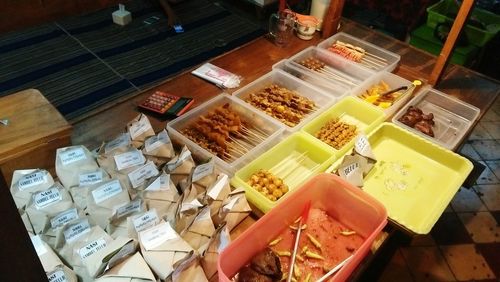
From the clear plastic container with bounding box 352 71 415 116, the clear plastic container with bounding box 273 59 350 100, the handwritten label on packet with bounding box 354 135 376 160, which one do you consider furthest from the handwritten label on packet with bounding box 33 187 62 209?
the clear plastic container with bounding box 352 71 415 116

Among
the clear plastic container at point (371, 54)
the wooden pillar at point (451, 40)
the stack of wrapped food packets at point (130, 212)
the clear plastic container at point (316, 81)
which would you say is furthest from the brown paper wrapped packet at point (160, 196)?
the wooden pillar at point (451, 40)

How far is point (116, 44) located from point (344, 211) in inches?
117

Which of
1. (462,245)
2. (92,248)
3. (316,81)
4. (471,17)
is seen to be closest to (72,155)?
(92,248)

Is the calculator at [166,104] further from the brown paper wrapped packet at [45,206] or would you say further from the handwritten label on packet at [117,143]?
the brown paper wrapped packet at [45,206]

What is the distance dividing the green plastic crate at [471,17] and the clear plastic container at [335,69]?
1795 millimetres

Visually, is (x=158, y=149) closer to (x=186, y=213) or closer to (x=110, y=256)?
(x=186, y=213)

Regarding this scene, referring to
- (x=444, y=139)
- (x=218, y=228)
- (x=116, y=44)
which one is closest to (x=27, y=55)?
(x=116, y=44)

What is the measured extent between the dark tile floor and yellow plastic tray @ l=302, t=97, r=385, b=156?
3.23 ft

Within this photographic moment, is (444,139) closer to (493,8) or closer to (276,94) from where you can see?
(276,94)

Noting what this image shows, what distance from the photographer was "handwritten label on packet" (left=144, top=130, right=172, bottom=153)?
1.34m

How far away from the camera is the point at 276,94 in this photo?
1855mm

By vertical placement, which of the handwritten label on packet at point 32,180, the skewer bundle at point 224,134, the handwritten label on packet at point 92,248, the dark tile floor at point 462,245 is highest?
the handwritten label on packet at point 92,248

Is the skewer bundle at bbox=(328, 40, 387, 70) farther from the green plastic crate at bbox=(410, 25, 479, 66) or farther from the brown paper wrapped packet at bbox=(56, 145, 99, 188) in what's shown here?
the green plastic crate at bbox=(410, 25, 479, 66)

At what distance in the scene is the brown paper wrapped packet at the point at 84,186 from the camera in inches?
47.3
